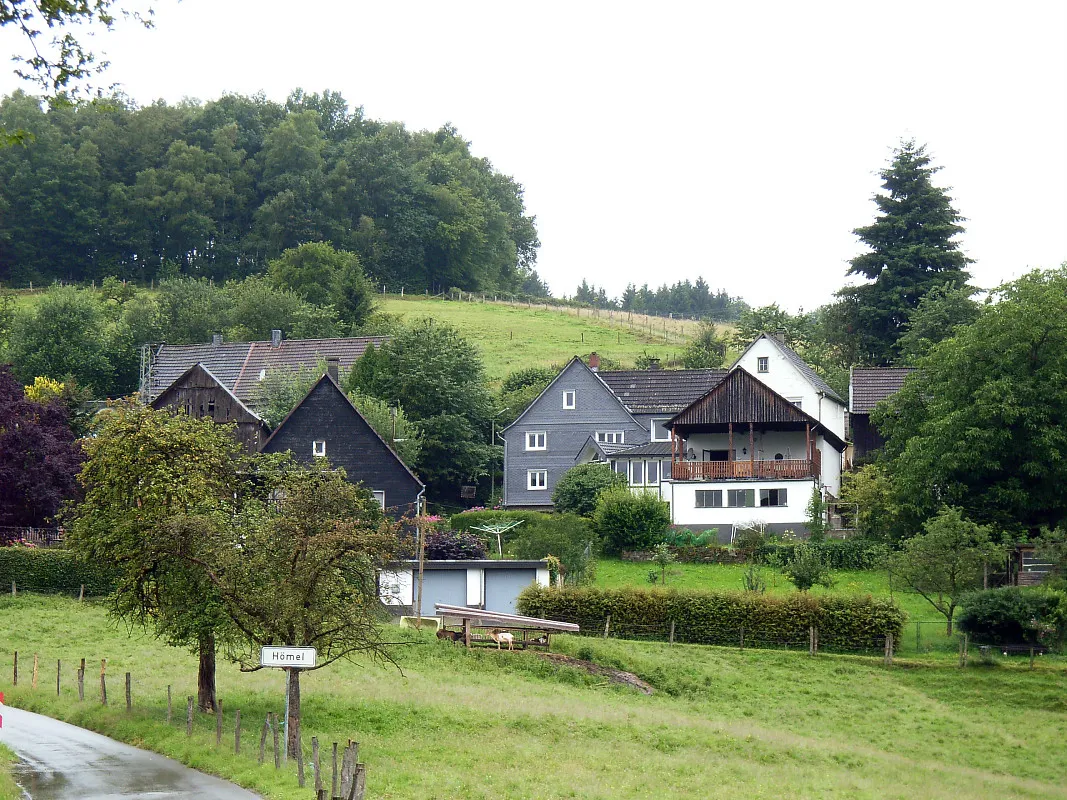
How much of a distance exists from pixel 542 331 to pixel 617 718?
3037 inches

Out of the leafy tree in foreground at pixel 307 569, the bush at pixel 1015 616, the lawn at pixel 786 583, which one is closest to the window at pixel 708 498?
the lawn at pixel 786 583

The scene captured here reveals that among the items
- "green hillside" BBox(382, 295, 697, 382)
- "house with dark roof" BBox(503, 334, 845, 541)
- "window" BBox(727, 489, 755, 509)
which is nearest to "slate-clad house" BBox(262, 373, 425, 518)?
"house with dark roof" BBox(503, 334, 845, 541)

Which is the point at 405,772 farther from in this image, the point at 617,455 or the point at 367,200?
the point at 367,200

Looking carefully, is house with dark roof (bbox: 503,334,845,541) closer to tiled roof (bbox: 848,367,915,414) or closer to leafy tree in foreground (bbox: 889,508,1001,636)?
tiled roof (bbox: 848,367,915,414)

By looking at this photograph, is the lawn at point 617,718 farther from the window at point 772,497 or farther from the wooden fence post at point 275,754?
the window at point 772,497

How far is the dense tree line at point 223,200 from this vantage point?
12344 centimetres

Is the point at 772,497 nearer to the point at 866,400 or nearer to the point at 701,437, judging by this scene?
the point at 701,437

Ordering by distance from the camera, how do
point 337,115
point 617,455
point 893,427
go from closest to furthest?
point 893,427 → point 617,455 → point 337,115

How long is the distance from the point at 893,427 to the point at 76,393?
3784cm

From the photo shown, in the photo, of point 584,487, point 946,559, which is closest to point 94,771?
point 946,559

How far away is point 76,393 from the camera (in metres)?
65.6

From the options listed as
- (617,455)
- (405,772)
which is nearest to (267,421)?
(617,455)

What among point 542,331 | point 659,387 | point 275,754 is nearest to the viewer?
point 275,754

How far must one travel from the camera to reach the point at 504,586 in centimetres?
4778
